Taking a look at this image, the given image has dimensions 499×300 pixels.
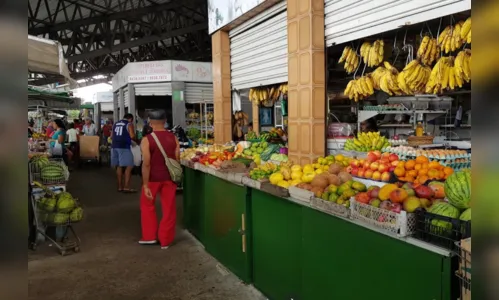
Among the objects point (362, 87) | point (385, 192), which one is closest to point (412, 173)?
point (385, 192)

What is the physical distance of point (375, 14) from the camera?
407 centimetres

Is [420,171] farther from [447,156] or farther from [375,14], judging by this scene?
[375,14]

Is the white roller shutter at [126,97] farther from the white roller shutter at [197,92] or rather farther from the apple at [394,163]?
the apple at [394,163]

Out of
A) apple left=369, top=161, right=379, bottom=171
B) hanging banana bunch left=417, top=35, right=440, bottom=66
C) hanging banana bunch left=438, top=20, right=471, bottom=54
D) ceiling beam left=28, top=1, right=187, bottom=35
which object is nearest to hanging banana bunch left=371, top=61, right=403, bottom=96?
hanging banana bunch left=417, top=35, right=440, bottom=66

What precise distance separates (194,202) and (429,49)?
3.68 metres

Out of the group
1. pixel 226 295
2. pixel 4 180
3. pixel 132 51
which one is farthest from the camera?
pixel 132 51

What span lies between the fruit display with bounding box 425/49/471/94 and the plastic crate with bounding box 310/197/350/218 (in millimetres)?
1789

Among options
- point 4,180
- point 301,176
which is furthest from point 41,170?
point 4,180

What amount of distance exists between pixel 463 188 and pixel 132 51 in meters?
21.0

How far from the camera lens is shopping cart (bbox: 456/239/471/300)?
5.84 feet

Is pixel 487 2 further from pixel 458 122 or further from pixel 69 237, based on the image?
pixel 458 122

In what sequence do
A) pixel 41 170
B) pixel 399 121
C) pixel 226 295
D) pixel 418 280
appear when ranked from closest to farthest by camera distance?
pixel 418 280 → pixel 226 295 → pixel 41 170 → pixel 399 121

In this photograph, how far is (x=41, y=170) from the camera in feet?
19.0

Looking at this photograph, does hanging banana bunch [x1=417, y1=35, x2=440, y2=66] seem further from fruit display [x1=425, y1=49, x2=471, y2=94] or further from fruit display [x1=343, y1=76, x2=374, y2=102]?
fruit display [x1=343, y1=76, x2=374, y2=102]
